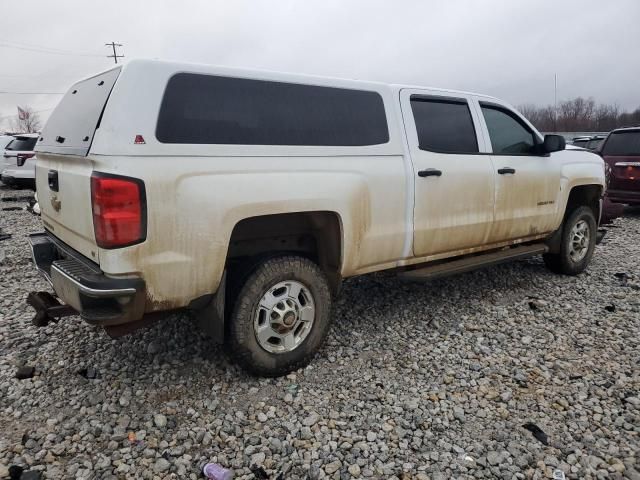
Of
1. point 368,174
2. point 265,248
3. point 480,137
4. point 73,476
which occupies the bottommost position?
point 73,476

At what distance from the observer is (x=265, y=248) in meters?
3.40

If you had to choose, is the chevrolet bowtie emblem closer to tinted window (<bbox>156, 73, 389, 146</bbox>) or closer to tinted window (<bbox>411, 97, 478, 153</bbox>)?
tinted window (<bbox>156, 73, 389, 146</bbox>)

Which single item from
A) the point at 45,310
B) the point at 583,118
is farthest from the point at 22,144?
the point at 583,118

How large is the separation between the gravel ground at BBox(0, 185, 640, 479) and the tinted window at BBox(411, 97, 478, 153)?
1.59 metres

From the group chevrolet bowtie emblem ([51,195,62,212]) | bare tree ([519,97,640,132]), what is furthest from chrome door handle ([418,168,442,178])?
bare tree ([519,97,640,132])

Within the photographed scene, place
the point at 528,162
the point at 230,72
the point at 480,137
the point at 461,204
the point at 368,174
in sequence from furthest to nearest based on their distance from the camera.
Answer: the point at 528,162
the point at 480,137
the point at 461,204
the point at 368,174
the point at 230,72

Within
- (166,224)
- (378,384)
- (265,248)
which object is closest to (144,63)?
(166,224)

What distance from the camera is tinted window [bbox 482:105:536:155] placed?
15.5ft

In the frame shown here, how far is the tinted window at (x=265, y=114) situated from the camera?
2.80 metres

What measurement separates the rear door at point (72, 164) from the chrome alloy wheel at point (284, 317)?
1110 millimetres

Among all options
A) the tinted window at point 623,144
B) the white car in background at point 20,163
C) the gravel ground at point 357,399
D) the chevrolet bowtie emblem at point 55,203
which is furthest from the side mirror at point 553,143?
the white car in background at point 20,163

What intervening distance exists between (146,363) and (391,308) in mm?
2325

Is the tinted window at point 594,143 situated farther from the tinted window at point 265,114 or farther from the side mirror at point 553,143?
the tinted window at point 265,114

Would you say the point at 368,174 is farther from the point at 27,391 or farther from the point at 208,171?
the point at 27,391
